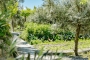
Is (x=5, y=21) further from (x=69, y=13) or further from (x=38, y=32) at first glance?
(x=38, y=32)

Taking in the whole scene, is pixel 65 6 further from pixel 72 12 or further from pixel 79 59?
pixel 79 59

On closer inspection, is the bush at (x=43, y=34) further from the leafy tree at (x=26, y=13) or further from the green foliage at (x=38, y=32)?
the leafy tree at (x=26, y=13)

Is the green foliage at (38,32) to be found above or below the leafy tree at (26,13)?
below

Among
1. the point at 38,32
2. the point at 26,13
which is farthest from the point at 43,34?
the point at 26,13

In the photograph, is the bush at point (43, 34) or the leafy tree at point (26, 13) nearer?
the bush at point (43, 34)

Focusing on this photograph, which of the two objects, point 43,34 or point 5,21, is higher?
point 5,21

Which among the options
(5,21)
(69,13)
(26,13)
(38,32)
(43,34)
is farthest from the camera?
(26,13)

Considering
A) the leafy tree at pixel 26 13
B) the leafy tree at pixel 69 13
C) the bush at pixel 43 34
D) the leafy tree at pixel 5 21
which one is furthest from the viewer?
the leafy tree at pixel 26 13

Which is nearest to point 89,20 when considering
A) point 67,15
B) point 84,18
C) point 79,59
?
point 84,18

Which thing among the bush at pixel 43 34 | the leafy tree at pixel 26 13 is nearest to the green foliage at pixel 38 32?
the bush at pixel 43 34

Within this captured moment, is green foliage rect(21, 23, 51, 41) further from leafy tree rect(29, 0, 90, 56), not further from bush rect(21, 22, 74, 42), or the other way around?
leafy tree rect(29, 0, 90, 56)

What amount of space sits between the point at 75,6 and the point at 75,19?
667 mm

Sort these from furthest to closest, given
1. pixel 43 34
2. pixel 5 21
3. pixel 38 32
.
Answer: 1. pixel 38 32
2. pixel 43 34
3. pixel 5 21

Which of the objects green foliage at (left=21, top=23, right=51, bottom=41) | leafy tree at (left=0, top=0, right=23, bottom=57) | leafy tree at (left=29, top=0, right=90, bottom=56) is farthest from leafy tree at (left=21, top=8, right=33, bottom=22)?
leafy tree at (left=0, top=0, right=23, bottom=57)
